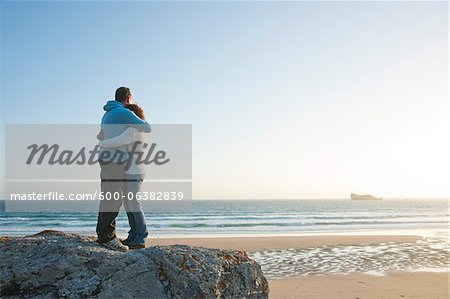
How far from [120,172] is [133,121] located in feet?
2.12

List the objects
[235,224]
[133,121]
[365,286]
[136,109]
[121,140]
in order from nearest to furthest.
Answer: [121,140] < [133,121] < [136,109] < [365,286] < [235,224]

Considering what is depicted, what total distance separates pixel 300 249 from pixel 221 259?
13.7 m

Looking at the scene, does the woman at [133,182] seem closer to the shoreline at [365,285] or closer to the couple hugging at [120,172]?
the couple hugging at [120,172]

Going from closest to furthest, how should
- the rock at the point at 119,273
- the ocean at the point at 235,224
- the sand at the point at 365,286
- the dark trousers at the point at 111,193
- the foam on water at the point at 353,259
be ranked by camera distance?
the rock at the point at 119,273 → the dark trousers at the point at 111,193 → the sand at the point at 365,286 → the foam on water at the point at 353,259 → the ocean at the point at 235,224

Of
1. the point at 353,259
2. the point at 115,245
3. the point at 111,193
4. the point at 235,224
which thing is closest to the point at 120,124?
the point at 111,193

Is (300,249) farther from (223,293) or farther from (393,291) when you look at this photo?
(223,293)

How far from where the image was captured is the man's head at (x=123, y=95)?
5.24 m

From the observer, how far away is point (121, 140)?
4.82 meters

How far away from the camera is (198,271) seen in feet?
12.6

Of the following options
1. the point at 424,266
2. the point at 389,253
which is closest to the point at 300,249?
the point at 389,253

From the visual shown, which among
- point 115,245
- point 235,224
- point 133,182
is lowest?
point 235,224

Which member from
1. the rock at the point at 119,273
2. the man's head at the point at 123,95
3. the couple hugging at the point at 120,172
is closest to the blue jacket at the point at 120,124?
the couple hugging at the point at 120,172

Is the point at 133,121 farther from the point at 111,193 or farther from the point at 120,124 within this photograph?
the point at 111,193

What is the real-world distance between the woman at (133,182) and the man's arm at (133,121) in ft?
0.19
